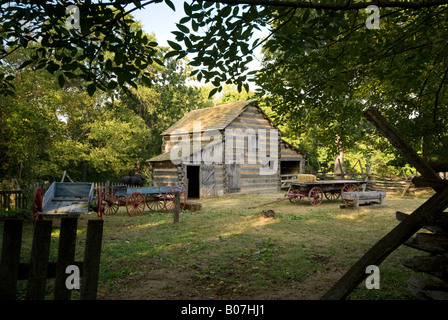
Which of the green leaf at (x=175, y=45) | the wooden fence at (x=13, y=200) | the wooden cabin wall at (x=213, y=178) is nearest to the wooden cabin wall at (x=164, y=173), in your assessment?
the wooden cabin wall at (x=213, y=178)

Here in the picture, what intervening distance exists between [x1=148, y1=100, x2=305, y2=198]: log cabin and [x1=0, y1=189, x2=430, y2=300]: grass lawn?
968cm

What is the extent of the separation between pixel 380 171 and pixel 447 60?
27.8 meters

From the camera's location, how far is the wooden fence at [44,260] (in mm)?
2521

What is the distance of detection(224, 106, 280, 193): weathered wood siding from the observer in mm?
22812

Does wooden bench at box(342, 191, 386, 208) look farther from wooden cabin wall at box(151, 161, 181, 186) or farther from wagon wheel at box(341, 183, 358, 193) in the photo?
wooden cabin wall at box(151, 161, 181, 186)

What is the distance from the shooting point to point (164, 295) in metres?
4.60

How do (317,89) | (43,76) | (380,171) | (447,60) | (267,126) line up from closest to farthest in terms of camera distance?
(317,89) < (447,60) < (43,76) < (267,126) < (380,171)

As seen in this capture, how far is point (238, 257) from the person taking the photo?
6535 millimetres

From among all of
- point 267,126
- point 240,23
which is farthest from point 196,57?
point 267,126

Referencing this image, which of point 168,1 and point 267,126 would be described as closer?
point 168,1

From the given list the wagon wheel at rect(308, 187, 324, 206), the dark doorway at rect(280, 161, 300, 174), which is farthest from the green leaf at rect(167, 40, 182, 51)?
the dark doorway at rect(280, 161, 300, 174)
